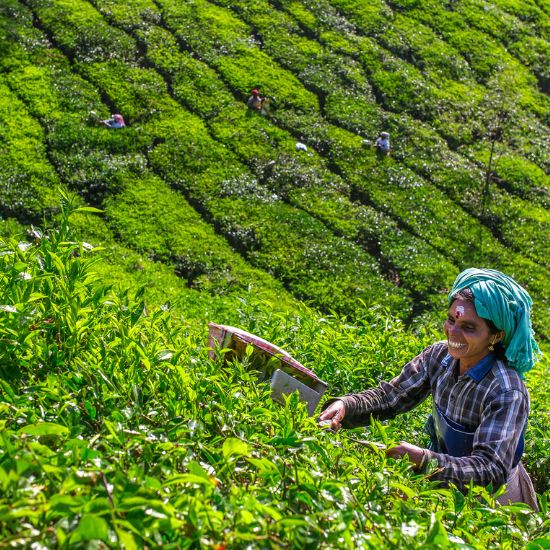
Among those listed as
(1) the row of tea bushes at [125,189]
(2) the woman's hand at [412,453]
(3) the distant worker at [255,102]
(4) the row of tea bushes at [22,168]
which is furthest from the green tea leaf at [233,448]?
(3) the distant worker at [255,102]

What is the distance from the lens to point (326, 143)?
19.2 m

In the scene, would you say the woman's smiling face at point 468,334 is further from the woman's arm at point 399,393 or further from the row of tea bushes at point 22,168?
the row of tea bushes at point 22,168

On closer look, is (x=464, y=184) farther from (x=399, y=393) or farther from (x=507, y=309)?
(x=507, y=309)

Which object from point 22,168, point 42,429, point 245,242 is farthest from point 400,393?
point 22,168

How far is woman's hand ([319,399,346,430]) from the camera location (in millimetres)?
4248

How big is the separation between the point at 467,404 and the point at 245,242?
1168 cm

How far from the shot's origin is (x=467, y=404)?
4.35m

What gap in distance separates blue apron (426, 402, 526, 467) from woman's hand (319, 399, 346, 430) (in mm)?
553

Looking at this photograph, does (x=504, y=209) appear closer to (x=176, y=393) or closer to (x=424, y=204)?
(x=424, y=204)

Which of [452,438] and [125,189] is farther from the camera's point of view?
[125,189]

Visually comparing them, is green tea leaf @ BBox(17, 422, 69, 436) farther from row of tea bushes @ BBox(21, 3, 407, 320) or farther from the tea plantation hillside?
row of tea bushes @ BBox(21, 3, 407, 320)

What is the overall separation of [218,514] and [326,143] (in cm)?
1766

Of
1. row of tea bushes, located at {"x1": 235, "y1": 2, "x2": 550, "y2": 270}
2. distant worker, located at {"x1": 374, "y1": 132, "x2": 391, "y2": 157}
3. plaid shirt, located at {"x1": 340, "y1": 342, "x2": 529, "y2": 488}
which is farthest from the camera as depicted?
distant worker, located at {"x1": 374, "y1": 132, "x2": 391, "y2": 157}

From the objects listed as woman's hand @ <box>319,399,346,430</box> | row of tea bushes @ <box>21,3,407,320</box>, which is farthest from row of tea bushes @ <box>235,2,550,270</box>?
woman's hand @ <box>319,399,346,430</box>
